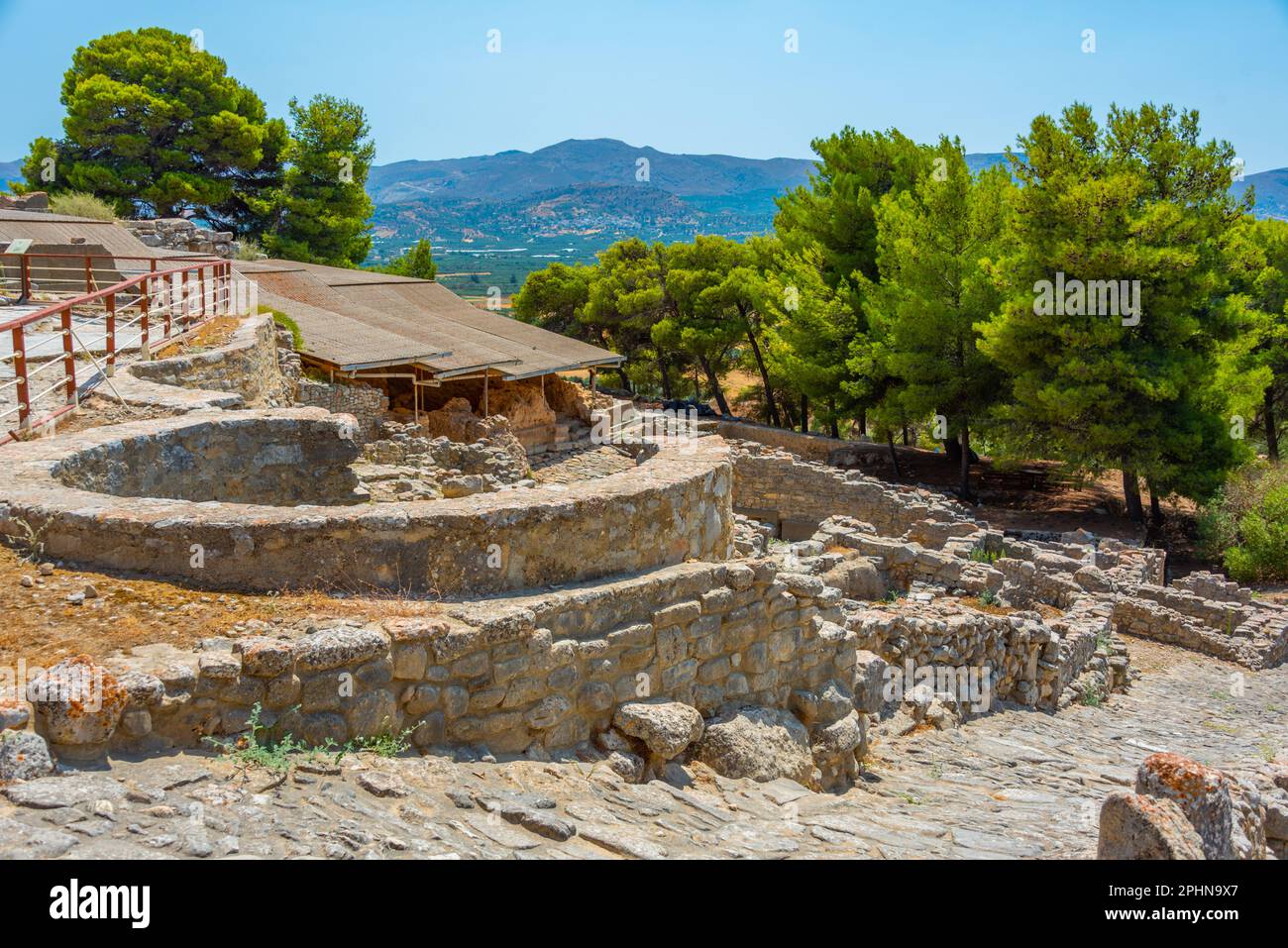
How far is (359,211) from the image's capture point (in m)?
37.1

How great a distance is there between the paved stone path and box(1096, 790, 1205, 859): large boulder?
3.27 ft

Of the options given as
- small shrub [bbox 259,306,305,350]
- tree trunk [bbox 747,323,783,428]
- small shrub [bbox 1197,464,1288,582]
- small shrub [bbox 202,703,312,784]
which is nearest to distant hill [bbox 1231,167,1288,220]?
tree trunk [bbox 747,323,783,428]

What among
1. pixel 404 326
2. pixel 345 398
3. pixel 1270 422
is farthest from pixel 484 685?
pixel 1270 422

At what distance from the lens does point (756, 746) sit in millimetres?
6098

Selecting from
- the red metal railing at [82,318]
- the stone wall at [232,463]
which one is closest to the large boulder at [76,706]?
the stone wall at [232,463]

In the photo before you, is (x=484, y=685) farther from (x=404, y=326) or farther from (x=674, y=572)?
(x=404, y=326)

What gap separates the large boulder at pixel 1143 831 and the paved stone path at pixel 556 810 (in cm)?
100

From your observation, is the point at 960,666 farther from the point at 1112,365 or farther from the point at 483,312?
the point at 483,312

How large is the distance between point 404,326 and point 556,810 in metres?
20.0

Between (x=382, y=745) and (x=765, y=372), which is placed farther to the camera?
(x=765, y=372)

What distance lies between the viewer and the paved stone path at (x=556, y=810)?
3.46 meters

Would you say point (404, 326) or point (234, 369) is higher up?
point (404, 326)

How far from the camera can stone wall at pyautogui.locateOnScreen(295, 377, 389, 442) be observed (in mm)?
15500
